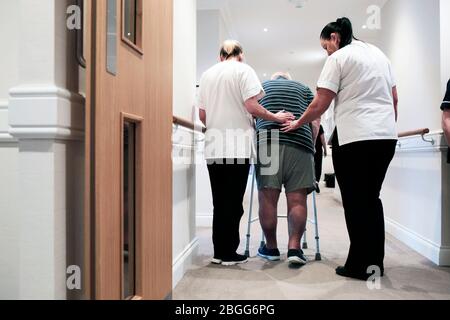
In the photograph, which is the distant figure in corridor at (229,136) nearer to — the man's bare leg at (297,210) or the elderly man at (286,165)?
the elderly man at (286,165)

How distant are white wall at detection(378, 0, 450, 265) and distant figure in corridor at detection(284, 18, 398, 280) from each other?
0.62 m

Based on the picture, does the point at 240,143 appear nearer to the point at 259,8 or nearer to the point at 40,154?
the point at 40,154

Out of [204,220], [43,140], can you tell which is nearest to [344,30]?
[43,140]

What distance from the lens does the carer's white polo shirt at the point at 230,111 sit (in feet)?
7.32

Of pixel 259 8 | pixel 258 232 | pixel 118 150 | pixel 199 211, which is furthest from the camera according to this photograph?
pixel 259 8

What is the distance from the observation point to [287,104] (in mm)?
2393

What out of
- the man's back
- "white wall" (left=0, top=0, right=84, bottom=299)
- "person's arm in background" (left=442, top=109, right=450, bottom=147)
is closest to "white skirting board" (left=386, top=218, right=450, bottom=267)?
"person's arm in background" (left=442, top=109, right=450, bottom=147)

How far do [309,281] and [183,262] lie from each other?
2.26 ft

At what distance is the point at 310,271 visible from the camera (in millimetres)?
2184

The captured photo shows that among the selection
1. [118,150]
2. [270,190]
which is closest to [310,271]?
[270,190]

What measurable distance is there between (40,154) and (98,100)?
0.21 metres

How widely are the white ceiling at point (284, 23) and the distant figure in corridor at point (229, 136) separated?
250 centimetres

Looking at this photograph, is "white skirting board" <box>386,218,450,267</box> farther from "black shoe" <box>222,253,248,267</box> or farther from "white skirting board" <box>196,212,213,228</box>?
"white skirting board" <box>196,212,213,228</box>

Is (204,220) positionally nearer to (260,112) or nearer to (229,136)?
(229,136)
